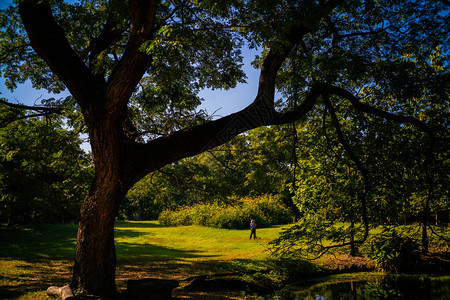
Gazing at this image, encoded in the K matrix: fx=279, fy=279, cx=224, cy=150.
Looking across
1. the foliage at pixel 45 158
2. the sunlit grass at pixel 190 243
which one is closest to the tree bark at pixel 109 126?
the foliage at pixel 45 158

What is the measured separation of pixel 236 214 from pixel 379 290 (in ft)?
51.5

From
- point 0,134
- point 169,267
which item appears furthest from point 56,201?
point 169,267

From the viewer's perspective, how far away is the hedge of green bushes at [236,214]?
76.3ft

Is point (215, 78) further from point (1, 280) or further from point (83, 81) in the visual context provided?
point (1, 280)

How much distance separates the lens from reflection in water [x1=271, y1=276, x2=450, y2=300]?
7.69 metres

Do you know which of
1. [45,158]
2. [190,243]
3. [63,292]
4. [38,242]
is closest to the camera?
[63,292]

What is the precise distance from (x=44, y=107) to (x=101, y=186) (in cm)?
473

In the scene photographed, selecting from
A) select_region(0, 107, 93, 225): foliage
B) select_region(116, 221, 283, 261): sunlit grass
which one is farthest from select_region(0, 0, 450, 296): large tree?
select_region(116, 221, 283, 261): sunlit grass

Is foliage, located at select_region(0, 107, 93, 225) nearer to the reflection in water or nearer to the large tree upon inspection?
the large tree

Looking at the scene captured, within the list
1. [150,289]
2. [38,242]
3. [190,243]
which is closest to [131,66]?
[150,289]

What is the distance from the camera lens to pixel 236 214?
23484 millimetres

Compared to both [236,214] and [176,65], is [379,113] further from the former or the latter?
[236,214]

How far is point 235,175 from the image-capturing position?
29.4ft

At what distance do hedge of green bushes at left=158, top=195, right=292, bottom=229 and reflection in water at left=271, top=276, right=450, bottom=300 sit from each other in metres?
13.0
